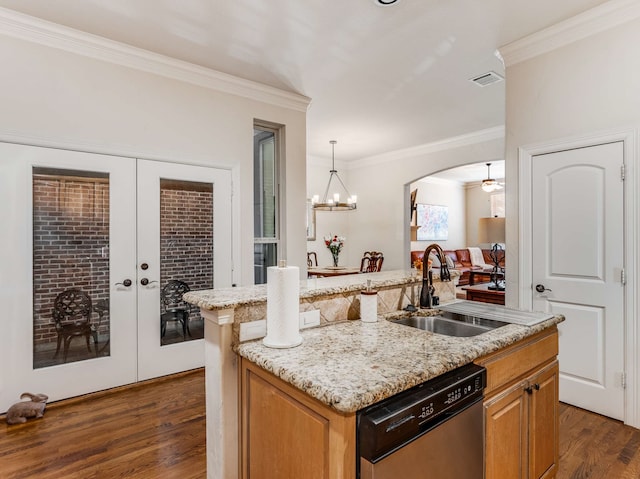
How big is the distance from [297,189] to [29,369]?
2929 mm

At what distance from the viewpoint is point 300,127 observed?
4.32m

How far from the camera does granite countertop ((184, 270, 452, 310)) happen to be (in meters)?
1.46

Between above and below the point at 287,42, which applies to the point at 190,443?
below

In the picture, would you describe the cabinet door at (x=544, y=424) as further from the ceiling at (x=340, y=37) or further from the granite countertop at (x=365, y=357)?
the ceiling at (x=340, y=37)

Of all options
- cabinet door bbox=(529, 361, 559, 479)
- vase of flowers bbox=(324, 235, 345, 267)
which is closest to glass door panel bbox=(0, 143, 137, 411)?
cabinet door bbox=(529, 361, 559, 479)

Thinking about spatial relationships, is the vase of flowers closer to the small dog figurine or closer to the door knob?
the door knob

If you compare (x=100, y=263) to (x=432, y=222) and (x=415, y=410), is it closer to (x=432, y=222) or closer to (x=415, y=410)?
(x=415, y=410)

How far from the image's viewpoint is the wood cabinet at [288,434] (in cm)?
102

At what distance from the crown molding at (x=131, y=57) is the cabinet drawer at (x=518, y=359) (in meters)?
3.45

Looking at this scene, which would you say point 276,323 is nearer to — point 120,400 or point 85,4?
point 120,400

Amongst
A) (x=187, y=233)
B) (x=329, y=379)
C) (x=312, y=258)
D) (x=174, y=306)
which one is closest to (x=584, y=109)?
(x=329, y=379)

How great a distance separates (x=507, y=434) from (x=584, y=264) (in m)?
1.79

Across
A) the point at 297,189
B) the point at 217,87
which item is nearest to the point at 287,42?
the point at 217,87

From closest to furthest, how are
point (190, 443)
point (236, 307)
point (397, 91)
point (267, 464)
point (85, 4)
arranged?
point (267, 464)
point (236, 307)
point (190, 443)
point (85, 4)
point (397, 91)
